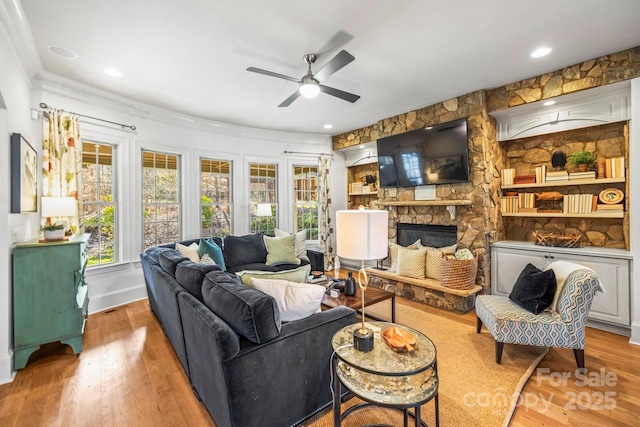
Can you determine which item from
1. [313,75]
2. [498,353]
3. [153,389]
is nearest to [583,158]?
[498,353]

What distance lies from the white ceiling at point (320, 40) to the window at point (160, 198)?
109cm

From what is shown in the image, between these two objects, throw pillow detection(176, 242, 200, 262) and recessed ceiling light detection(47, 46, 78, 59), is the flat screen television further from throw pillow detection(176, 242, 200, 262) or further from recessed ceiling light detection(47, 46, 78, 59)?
recessed ceiling light detection(47, 46, 78, 59)

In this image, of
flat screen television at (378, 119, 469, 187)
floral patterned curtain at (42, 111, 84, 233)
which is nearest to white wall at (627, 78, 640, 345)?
flat screen television at (378, 119, 469, 187)

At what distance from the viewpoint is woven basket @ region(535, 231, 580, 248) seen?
10.8 feet

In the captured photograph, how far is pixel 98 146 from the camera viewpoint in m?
3.89

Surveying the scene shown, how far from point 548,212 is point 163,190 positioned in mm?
5666

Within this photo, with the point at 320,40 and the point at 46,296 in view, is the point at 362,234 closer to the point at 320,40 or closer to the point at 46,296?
the point at 320,40

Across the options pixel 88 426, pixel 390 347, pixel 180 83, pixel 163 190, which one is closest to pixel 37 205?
pixel 163 190

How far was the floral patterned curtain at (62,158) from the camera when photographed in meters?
3.17

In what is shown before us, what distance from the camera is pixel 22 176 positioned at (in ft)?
8.11

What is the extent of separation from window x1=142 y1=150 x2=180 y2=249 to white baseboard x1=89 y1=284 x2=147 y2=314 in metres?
0.67

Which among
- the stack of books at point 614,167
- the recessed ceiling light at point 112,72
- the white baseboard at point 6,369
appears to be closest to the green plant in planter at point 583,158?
the stack of books at point 614,167

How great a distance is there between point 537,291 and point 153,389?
3311mm

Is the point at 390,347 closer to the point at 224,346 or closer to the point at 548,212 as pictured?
the point at 224,346
